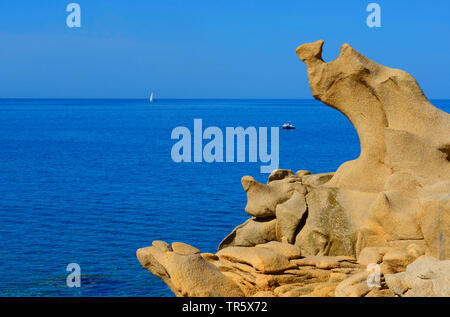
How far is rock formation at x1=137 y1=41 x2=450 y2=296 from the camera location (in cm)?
1223

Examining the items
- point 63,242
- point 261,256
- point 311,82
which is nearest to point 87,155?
point 63,242

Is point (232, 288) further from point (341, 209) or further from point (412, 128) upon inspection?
point (412, 128)

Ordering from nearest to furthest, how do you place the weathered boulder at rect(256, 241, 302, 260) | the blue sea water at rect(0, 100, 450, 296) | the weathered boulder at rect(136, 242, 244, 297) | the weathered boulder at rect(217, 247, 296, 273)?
the weathered boulder at rect(136, 242, 244, 297), the weathered boulder at rect(217, 247, 296, 273), the weathered boulder at rect(256, 241, 302, 260), the blue sea water at rect(0, 100, 450, 296)

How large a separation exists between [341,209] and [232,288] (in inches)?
151

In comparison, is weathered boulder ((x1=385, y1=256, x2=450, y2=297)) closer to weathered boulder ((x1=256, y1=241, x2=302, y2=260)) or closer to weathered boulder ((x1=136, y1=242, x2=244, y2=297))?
weathered boulder ((x1=256, y1=241, x2=302, y2=260))

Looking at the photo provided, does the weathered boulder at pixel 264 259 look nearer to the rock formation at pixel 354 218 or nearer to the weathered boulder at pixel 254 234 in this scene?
the rock formation at pixel 354 218

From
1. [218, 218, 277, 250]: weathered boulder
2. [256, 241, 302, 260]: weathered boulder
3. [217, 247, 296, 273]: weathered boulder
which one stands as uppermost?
[218, 218, 277, 250]: weathered boulder

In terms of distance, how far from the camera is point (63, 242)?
88.7 feet

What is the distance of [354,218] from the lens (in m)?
14.8

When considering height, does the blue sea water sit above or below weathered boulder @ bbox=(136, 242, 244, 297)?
above

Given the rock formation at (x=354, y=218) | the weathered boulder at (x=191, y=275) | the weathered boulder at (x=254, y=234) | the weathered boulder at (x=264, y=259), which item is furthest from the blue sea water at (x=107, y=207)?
the weathered boulder at (x=264, y=259)

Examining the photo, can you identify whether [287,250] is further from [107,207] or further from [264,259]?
[107,207]

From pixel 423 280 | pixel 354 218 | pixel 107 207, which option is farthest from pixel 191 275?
pixel 107 207

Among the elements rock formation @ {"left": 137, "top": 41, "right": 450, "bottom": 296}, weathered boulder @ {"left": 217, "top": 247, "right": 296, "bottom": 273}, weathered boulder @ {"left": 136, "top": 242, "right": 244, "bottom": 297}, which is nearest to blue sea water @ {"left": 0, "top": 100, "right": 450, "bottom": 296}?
rock formation @ {"left": 137, "top": 41, "right": 450, "bottom": 296}
